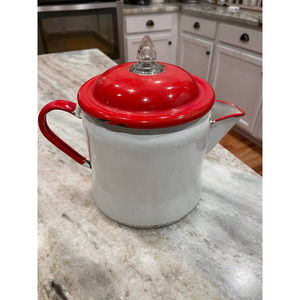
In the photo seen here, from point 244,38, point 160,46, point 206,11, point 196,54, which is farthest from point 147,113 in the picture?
point 160,46

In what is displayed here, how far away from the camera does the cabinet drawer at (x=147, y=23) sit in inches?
75.0

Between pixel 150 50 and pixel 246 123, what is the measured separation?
1546 millimetres

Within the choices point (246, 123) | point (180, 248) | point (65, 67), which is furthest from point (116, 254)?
point (246, 123)

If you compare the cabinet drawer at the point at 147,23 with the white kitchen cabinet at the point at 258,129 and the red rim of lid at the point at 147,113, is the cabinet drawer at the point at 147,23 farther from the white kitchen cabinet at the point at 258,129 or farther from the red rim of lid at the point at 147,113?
the red rim of lid at the point at 147,113

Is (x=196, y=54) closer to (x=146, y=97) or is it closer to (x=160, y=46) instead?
(x=160, y=46)

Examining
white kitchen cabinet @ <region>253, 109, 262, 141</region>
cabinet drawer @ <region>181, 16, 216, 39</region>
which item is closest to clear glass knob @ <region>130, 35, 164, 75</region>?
white kitchen cabinet @ <region>253, 109, 262, 141</region>

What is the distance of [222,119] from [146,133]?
0.50 ft

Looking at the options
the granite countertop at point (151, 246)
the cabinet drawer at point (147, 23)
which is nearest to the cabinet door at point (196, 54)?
the cabinet drawer at point (147, 23)

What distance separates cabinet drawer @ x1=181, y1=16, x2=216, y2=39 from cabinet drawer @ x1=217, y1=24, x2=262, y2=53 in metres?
0.08

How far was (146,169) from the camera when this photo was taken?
1.13 feet

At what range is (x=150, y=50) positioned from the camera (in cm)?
37

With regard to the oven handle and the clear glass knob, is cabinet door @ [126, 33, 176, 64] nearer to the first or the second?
the oven handle

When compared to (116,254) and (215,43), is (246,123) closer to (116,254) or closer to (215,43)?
(215,43)

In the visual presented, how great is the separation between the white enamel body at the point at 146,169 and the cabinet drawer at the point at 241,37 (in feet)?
4.38
